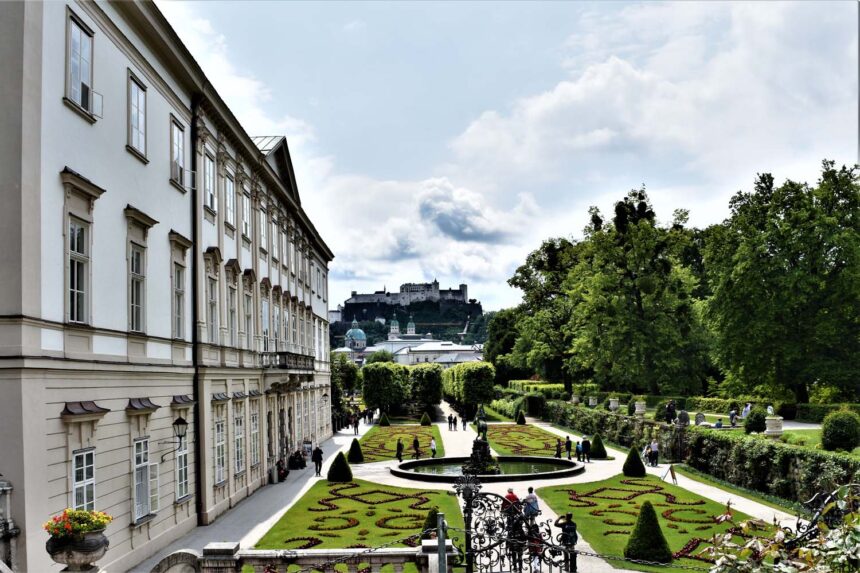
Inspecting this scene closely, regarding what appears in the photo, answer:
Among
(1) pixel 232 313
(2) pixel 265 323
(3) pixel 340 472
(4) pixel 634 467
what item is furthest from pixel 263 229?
(4) pixel 634 467

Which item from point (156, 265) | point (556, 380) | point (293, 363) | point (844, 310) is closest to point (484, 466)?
point (293, 363)

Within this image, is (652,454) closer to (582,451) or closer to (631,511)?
(582,451)

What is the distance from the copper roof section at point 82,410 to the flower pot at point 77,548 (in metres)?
4.22

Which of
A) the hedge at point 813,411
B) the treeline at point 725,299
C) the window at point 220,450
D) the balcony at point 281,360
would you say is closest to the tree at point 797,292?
the treeline at point 725,299

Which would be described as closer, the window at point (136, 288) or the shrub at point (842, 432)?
the window at point (136, 288)

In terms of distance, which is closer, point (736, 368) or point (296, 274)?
point (296, 274)

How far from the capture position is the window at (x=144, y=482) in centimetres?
1831

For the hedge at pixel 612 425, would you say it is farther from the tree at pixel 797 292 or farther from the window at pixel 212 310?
the window at pixel 212 310

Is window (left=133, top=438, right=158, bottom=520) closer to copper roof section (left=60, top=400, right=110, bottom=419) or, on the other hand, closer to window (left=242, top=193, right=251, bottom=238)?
copper roof section (left=60, top=400, right=110, bottom=419)

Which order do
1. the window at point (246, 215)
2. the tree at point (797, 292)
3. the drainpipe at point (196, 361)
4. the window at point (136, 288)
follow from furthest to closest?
the tree at point (797, 292), the window at point (246, 215), the drainpipe at point (196, 361), the window at point (136, 288)

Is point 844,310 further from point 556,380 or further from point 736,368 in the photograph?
point 556,380

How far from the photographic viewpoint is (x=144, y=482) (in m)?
18.9

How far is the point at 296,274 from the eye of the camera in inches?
1721

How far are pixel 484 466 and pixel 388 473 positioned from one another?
5.22 m
